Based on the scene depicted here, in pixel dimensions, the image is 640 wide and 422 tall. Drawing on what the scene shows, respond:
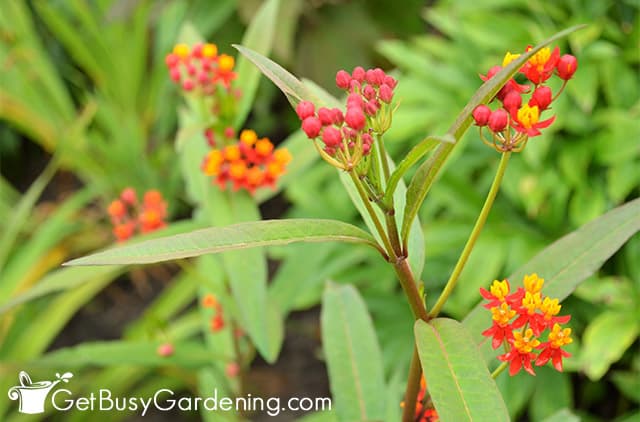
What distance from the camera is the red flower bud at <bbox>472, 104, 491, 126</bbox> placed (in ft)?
2.06

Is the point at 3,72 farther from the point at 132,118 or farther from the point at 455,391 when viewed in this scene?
the point at 455,391

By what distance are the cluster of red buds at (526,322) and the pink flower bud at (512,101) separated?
145 mm

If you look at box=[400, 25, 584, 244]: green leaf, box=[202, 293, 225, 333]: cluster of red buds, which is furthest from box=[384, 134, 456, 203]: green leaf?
box=[202, 293, 225, 333]: cluster of red buds

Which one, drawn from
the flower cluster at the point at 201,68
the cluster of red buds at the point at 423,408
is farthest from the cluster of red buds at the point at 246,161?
the cluster of red buds at the point at 423,408

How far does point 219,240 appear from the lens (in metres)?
0.63

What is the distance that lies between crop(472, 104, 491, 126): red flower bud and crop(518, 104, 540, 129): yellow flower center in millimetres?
25

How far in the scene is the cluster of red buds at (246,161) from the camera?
3.39 ft

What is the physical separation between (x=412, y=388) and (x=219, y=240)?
0.82 ft

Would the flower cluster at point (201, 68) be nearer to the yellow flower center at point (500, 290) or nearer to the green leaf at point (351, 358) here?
the green leaf at point (351, 358)

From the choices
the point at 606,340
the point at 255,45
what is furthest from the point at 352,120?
the point at 606,340

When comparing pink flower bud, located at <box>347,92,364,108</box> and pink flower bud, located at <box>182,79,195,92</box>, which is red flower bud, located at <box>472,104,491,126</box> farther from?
pink flower bud, located at <box>182,79,195,92</box>

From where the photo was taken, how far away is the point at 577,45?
1.76 metres

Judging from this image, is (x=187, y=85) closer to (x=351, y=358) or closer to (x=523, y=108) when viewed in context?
(x=351, y=358)

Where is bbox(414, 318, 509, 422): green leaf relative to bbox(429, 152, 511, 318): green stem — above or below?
below
